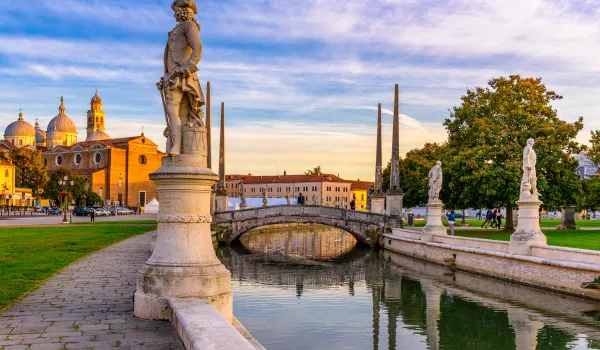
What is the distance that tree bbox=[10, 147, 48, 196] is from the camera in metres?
90.2

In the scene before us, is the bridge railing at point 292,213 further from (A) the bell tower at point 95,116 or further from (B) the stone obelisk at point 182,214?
(A) the bell tower at point 95,116

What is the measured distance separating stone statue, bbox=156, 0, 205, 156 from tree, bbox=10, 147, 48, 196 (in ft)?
289

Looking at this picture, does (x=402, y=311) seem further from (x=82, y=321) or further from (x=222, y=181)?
(x=222, y=181)

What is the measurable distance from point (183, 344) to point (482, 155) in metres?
27.6

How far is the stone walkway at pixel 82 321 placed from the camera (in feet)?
21.7

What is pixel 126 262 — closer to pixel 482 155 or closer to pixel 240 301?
pixel 240 301

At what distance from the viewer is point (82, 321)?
7.81 m

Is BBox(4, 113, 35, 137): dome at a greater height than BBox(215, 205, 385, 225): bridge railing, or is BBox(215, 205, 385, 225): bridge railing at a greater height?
BBox(4, 113, 35, 137): dome

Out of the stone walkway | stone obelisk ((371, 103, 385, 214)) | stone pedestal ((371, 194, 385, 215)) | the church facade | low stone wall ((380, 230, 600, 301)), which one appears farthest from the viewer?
the church facade

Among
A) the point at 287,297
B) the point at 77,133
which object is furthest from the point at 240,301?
the point at 77,133

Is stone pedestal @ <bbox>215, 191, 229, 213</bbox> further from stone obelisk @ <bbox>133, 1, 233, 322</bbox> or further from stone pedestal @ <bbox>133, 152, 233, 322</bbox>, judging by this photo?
stone pedestal @ <bbox>133, 152, 233, 322</bbox>

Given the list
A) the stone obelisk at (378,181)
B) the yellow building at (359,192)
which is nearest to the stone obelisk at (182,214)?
the stone obelisk at (378,181)

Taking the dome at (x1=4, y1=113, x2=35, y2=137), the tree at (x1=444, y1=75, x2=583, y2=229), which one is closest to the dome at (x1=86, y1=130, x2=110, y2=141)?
the dome at (x1=4, y1=113, x2=35, y2=137)

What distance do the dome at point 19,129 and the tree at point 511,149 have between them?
107660 mm
